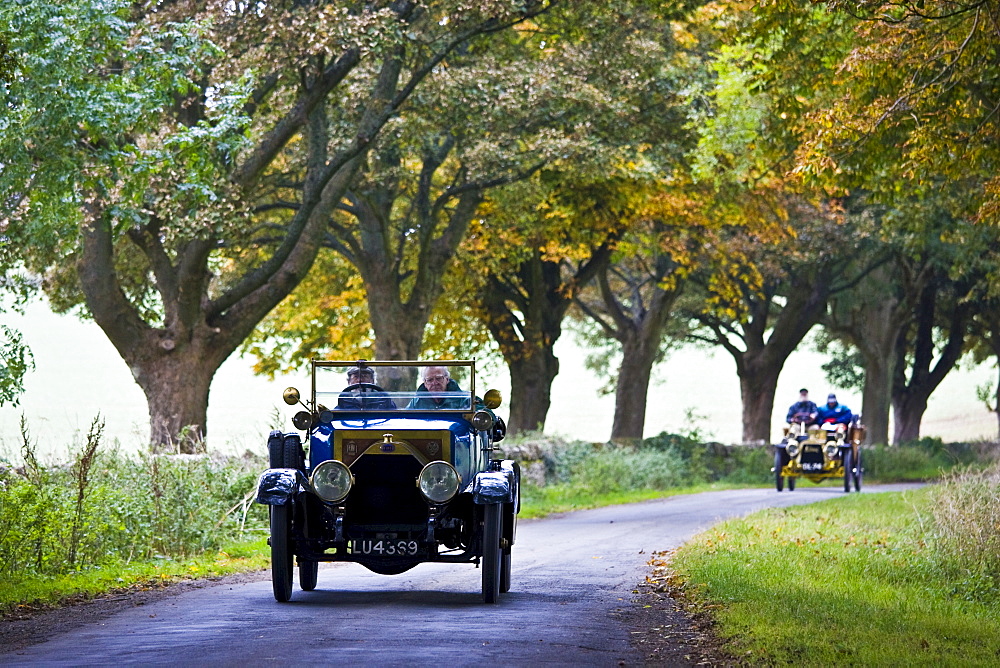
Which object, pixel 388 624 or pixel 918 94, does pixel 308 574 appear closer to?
pixel 388 624

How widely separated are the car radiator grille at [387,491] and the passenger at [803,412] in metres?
20.3

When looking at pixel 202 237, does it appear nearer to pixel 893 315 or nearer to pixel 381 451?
pixel 381 451

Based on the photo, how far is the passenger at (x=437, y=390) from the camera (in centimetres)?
1228

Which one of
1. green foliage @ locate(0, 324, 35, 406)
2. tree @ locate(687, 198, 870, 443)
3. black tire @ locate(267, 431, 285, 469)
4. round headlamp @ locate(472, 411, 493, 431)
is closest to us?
round headlamp @ locate(472, 411, 493, 431)

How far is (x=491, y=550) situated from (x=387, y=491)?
3.26 feet

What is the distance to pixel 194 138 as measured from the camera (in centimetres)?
1978

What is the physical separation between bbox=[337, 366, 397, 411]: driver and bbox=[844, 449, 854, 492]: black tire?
19021mm

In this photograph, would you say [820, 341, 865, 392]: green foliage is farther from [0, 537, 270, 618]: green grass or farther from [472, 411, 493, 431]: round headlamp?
[472, 411, 493, 431]: round headlamp

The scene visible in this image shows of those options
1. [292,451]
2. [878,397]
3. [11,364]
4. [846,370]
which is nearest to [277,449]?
[292,451]

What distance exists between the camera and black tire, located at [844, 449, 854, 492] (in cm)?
2942

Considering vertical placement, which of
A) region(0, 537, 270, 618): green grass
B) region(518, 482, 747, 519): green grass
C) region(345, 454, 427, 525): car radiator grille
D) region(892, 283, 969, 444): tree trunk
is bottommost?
region(0, 537, 270, 618): green grass

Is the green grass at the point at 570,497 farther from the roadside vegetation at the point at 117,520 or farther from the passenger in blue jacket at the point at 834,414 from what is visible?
the passenger in blue jacket at the point at 834,414

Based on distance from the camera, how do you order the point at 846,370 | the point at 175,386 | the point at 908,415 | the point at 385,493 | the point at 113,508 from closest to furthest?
1. the point at 385,493
2. the point at 113,508
3. the point at 175,386
4. the point at 908,415
5. the point at 846,370

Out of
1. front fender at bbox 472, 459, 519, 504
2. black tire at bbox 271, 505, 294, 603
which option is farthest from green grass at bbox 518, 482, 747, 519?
black tire at bbox 271, 505, 294, 603
